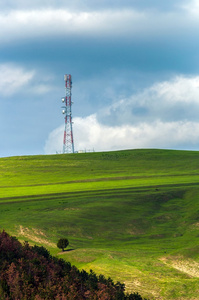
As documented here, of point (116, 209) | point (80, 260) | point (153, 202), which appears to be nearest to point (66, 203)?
point (116, 209)

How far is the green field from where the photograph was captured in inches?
1580

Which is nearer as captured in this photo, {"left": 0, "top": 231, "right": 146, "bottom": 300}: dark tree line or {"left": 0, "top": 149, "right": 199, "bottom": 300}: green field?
{"left": 0, "top": 231, "right": 146, "bottom": 300}: dark tree line

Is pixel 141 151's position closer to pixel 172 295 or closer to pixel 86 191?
pixel 86 191

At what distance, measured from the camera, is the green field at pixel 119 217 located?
40.1 meters

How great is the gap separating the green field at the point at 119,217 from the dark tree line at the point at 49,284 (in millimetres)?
10269

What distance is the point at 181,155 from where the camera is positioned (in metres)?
153

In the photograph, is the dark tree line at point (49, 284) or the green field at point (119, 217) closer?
the dark tree line at point (49, 284)

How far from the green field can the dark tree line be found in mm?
10269

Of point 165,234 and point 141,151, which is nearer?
point 165,234

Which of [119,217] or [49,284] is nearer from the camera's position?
[49,284]

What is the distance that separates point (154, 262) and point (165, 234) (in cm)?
2039

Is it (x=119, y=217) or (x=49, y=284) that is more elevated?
(x=119, y=217)

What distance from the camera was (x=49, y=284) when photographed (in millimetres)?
22688

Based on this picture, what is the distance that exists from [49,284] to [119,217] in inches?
1827
